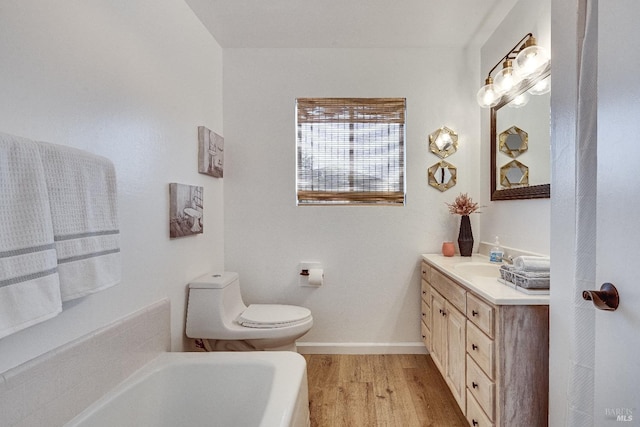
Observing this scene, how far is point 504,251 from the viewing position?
2305 millimetres

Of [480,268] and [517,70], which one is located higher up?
[517,70]

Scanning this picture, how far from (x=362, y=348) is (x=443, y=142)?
5.90 feet

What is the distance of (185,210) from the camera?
2.06m

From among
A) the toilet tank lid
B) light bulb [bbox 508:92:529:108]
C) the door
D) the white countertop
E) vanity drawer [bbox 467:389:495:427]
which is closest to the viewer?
the door

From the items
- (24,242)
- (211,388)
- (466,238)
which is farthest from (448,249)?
(24,242)

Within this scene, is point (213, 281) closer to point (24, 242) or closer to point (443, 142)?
point (24, 242)

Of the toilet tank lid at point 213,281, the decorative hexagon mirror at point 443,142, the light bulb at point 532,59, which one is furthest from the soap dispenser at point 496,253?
the toilet tank lid at point 213,281

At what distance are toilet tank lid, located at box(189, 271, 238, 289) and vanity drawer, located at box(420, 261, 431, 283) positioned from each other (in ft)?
4.65

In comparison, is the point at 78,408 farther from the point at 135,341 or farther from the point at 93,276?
the point at 93,276

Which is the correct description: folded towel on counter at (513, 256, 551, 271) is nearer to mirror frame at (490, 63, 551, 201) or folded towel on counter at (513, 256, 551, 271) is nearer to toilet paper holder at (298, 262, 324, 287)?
mirror frame at (490, 63, 551, 201)

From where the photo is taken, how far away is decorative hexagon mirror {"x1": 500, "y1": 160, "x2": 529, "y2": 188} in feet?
6.84

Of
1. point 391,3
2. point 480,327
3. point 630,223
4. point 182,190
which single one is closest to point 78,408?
point 182,190

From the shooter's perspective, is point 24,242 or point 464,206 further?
point 464,206

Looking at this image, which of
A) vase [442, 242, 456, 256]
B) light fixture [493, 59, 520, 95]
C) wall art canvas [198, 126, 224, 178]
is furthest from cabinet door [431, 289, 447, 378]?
wall art canvas [198, 126, 224, 178]
